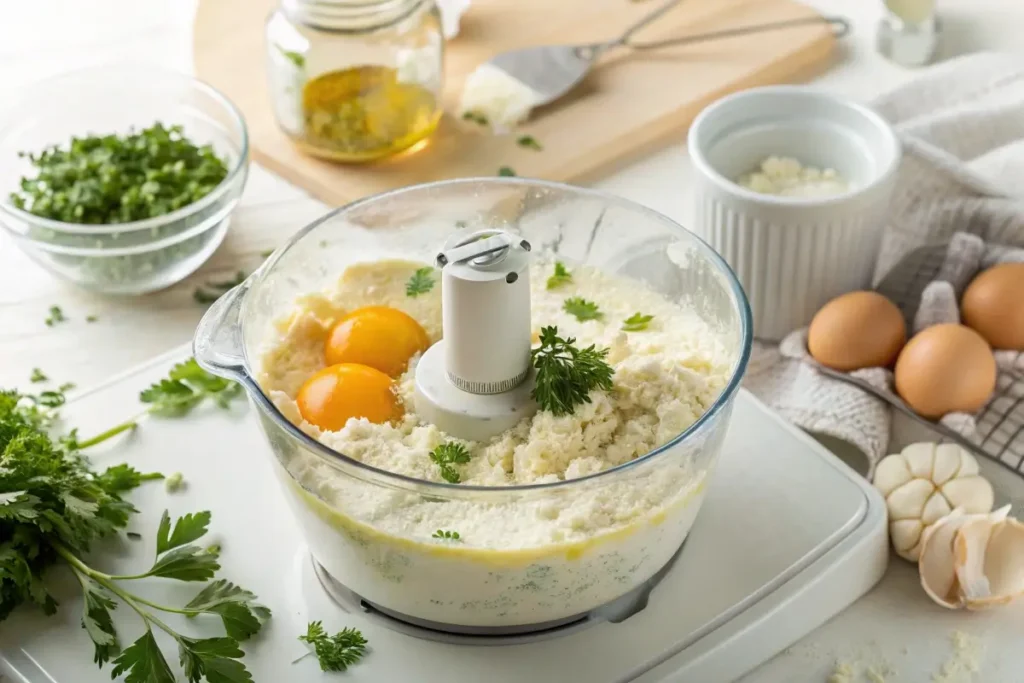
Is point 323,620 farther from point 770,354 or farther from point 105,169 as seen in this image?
point 105,169

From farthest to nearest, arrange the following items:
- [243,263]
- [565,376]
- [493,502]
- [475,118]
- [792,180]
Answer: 1. [475,118]
2. [243,263]
3. [792,180]
4. [565,376]
5. [493,502]

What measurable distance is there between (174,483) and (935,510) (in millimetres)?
778

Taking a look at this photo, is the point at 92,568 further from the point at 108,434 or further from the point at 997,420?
the point at 997,420

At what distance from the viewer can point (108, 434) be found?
1.38 meters

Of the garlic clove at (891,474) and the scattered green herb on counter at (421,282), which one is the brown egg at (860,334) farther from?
the scattered green herb on counter at (421,282)

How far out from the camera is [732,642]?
115cm

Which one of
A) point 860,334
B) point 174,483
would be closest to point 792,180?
point 860,334

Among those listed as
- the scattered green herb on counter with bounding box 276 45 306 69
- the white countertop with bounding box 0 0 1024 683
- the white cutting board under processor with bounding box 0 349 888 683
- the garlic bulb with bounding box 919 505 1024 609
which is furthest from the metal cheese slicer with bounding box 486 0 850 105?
the garlic bulb with bounding box 919 505 1024 609

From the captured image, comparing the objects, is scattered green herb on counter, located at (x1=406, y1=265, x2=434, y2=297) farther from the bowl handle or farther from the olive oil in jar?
the olive oil in jar

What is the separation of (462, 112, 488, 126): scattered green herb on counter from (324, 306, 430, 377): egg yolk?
→ 2.55ft

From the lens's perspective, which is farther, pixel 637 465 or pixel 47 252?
pixel 47 252

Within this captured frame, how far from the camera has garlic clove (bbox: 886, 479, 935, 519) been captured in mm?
1279

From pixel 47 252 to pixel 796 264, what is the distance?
94cm

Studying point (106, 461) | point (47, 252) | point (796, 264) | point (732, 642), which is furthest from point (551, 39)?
point (732, 642)
